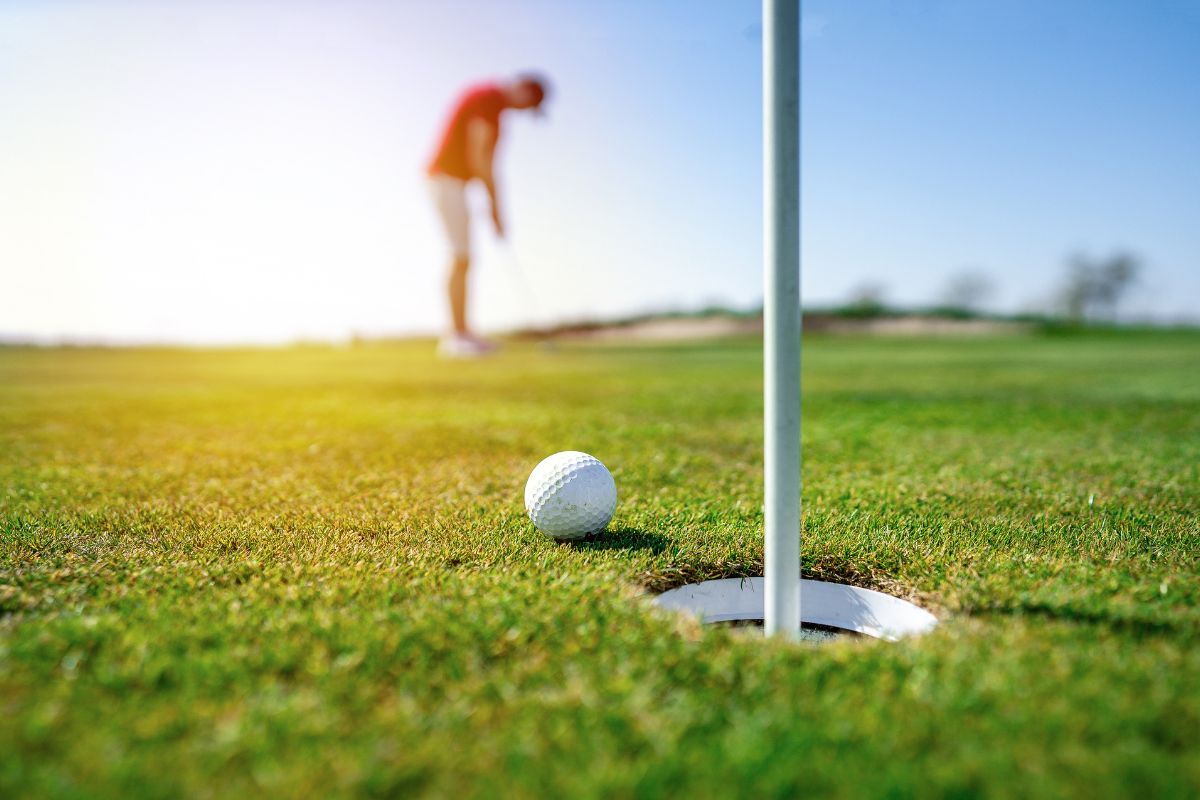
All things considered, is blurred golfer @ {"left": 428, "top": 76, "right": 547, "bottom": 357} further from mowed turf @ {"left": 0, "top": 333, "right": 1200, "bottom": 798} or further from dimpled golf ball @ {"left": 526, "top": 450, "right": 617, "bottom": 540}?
dimpled golf ball @ {"left": 526, "top": 450, "right": 617, "bottom": 540}

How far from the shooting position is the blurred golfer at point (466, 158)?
Answer: 41.0 ft

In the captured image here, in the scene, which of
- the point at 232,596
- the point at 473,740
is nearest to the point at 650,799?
the point at 473,740

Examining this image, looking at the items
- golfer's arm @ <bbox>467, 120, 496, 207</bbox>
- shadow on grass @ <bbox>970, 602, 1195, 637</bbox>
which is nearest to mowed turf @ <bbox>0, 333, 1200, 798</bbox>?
shadow on grass @ <bbox>970, 602, 1195, 637</bbox>

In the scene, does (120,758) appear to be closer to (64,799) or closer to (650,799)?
(64,799)

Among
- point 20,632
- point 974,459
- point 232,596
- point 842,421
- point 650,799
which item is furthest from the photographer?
point 842,421

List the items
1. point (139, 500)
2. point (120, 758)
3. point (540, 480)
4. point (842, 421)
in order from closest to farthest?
1. point (120, 758)
2. point (540, 480)
3. point (139, 500)
4. point (842, 421)

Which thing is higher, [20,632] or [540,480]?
[540,480]

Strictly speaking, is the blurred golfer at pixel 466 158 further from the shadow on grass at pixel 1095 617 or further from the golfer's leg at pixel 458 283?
the shadow on grass at pixel 1095 617

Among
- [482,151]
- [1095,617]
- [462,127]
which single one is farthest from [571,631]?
[462,127]

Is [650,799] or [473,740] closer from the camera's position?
[650,799]

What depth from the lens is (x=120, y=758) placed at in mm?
1487

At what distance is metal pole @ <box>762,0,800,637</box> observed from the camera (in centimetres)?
183

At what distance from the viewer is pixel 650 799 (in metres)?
1.37

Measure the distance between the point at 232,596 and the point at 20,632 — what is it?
1.62 feet
